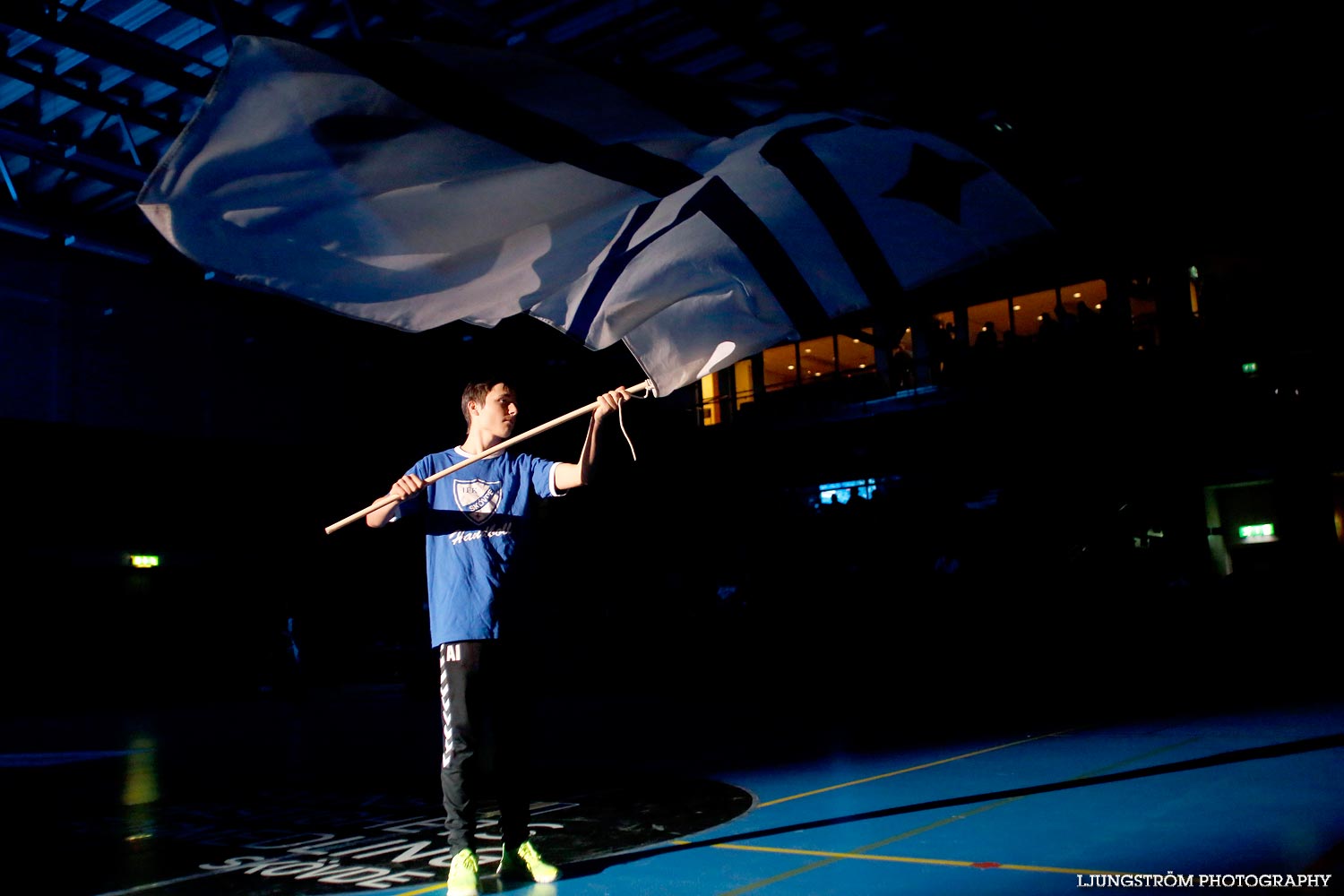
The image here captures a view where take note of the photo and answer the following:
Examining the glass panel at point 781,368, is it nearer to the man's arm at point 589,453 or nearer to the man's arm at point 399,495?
the man's arm at point 589,453

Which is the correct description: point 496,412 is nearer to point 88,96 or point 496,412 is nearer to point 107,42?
point 107,42

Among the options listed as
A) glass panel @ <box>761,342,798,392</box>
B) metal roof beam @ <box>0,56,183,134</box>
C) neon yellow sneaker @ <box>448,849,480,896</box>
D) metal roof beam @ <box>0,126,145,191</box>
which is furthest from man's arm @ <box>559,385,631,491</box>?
glass panel @ <box>761,342,798,392</box>

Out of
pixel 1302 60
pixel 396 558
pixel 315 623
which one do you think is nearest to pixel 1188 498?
pixel 1302 60

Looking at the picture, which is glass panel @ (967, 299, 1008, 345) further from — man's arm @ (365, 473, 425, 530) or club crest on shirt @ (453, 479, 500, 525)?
man's arm @ (365, 473, 425, 530)

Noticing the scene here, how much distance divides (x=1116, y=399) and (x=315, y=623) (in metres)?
16.1

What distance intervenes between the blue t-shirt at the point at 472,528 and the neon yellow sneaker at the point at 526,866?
785 millimetres

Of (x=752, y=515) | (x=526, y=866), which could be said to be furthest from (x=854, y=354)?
(x=526, y=866)

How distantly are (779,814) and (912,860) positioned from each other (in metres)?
1.14

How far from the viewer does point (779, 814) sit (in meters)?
4.63

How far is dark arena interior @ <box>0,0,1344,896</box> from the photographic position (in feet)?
13.4

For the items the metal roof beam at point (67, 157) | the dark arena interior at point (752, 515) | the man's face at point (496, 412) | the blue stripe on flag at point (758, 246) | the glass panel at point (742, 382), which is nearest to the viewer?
the blue stripe on flag at point (758, 246)

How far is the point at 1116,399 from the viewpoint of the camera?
1816 cm

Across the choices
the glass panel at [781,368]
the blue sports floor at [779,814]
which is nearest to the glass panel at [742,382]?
the glass panel at [781,368]

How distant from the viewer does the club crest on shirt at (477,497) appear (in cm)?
379
